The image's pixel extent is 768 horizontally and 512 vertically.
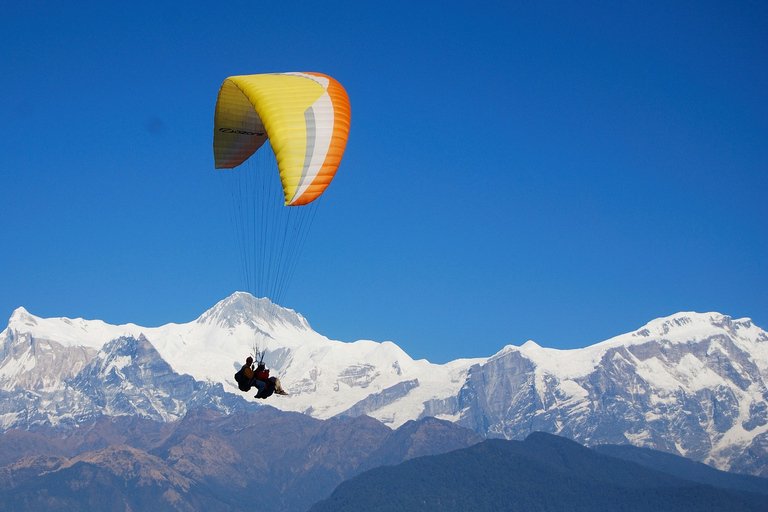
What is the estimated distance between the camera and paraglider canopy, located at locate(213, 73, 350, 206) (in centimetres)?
5356

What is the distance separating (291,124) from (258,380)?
47.3 feet

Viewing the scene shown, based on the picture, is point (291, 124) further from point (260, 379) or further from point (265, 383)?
point (265, 383)

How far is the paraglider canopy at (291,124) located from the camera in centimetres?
5356

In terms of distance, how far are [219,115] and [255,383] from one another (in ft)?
61.7

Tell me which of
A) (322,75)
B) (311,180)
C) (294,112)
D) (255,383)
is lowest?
(255,383)

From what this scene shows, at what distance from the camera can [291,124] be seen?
5488cm

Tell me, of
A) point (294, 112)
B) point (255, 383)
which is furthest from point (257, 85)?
point (255, 383)

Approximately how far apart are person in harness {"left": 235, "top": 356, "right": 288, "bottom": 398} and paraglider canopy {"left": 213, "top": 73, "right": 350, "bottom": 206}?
9.34m

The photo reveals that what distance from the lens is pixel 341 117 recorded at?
58.5m

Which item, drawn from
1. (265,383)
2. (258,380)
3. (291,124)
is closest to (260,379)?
(258,380)

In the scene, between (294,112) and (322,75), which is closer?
(294,112)

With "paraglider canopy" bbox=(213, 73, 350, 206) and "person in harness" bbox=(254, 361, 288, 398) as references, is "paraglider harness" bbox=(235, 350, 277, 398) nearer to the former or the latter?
"person in harness" bbox=(254, 361, 288, 398)

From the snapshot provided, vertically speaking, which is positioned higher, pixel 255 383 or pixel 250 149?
pixel 250 149

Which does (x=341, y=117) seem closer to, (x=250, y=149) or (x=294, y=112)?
(x=294, y=112)
